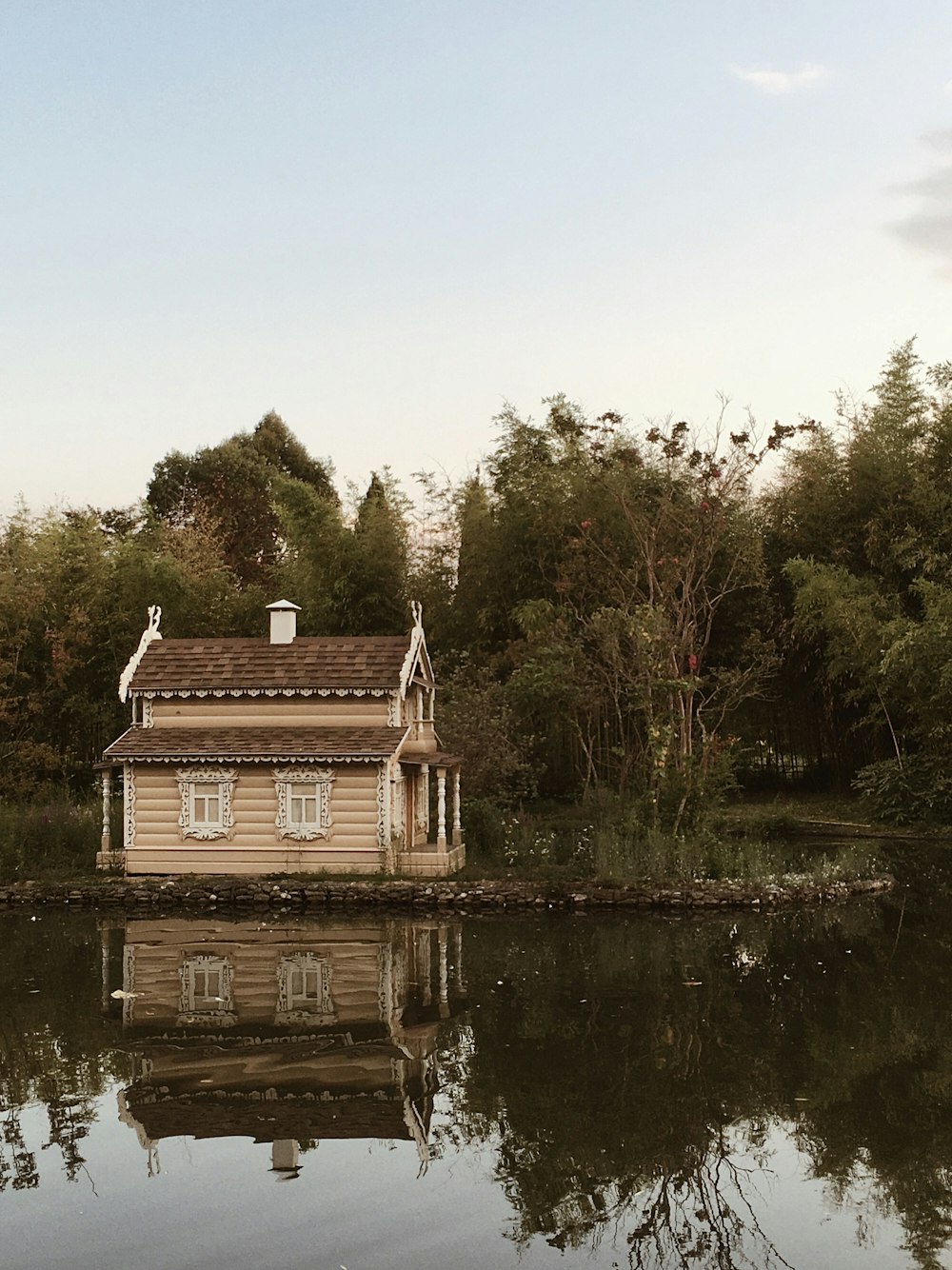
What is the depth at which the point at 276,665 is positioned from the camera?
63.6 feet

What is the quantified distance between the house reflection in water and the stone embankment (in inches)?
52.7

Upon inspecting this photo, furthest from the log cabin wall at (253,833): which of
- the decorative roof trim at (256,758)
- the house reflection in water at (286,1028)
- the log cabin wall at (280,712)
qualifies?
the house reflection in water at (286,1028)

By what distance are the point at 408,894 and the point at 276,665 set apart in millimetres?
4328

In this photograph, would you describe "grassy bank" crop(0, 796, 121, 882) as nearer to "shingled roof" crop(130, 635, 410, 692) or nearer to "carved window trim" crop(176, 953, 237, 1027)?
"shingled roof" crop(130, 635, 410, 692)

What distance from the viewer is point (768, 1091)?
8867mm

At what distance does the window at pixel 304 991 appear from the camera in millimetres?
10969

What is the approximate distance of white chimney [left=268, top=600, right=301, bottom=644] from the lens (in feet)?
65.5

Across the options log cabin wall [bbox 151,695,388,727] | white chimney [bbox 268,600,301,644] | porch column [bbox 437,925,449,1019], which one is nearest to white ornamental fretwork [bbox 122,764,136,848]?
log cabin wall [bbox 151,695,388,727]

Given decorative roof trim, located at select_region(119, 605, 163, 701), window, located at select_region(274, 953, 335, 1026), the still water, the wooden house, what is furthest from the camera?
decorative roof trim, located at select_region(119, 605, 163, 701)

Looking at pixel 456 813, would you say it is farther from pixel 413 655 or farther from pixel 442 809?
pixel 413 655

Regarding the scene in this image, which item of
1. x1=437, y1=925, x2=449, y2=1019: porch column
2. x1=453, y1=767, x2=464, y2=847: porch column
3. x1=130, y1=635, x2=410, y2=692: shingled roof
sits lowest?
x1=437, y1=925, x2=449, y2=1019: porch column

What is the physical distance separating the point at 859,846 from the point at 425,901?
9.84 metres

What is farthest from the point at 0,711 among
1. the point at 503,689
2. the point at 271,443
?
the point at 271,443

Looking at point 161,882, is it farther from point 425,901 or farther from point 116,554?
point 116,554
